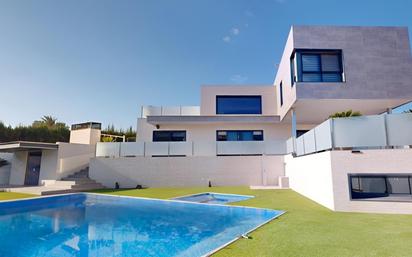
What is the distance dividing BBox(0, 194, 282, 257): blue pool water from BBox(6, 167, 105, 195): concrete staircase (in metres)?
1.95

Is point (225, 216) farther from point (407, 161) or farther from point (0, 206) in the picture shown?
point (0, 206)

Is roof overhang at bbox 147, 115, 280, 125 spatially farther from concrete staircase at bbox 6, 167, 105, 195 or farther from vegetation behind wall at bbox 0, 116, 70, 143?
vegetation behind wall at bbox 0, 116, 70, 143

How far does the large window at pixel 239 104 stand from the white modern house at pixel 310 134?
0.09 metres

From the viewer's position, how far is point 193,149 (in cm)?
1683

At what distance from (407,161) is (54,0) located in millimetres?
18269

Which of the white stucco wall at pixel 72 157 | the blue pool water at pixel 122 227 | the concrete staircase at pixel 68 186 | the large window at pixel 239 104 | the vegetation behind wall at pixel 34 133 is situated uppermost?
the large window at pixel 239 104

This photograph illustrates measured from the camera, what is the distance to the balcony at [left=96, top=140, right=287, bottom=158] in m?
16.3

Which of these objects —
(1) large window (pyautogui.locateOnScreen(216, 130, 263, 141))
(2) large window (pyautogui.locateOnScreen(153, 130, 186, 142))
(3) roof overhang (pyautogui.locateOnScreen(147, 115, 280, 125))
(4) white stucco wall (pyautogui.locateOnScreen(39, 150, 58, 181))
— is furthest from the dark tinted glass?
(4) white stucco wall (pyautogui.locateOnScreen(39, 150, 58, 181))

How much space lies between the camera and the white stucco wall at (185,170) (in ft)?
52.9

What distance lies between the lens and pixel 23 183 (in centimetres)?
1794

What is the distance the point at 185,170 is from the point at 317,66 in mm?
11143

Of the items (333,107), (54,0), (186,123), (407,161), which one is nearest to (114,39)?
(54,0)

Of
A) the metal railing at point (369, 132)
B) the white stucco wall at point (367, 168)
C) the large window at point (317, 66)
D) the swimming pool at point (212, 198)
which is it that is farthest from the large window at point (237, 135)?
the white stucco wall at point (367, 168)

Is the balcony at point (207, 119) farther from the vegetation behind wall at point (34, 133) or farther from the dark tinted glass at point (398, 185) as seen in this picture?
the vegetation behind wall at point (34, 133)
